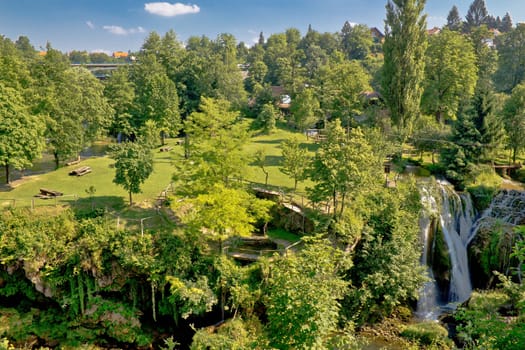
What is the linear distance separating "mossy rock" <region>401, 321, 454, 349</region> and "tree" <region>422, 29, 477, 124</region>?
2682 cm

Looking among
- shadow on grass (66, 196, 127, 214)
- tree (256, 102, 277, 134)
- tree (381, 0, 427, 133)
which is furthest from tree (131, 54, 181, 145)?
tree (381, 0, 427, 133)

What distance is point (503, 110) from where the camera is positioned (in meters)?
34.0

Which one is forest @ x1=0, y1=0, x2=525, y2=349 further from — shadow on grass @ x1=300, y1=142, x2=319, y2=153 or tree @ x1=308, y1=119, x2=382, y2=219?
shadow on grass @ x1=300, y1=142, x2=319, y2=153

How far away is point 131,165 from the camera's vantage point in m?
23.6

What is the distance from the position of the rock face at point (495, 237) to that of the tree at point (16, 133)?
31028mm

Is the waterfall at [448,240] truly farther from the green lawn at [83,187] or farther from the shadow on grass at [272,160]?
the green lawn at [83,187]

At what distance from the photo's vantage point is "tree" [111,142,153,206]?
23719 mm

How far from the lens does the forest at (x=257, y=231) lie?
18719 mm

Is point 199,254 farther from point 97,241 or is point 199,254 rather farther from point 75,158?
point 75,158

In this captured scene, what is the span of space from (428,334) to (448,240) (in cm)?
798

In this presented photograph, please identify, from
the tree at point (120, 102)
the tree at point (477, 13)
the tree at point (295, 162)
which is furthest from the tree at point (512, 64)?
the tree at point (477, 13)

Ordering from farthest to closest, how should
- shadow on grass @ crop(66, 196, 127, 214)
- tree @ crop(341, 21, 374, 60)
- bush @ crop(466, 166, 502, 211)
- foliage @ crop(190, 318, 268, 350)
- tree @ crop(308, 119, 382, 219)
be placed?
tree @ crop(341, 21, 374, 60) < bush @ crop(466, 166, 502, 211) < shadow on grass @ crop(66, 196, 127, 214) < tree @ crop(308, 119, 382, 219) < foliage @ crop(190, 318, 268, 350)

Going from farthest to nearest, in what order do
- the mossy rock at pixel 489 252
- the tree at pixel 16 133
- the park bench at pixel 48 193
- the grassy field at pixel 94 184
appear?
the tree at pixel 16 133
the park bench at pixel 48 193
the grassy field at pixel 94 184
the mossy rock at pixel 489 252

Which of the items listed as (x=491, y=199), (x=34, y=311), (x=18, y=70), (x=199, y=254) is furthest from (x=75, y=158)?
(x=491, y=199)
